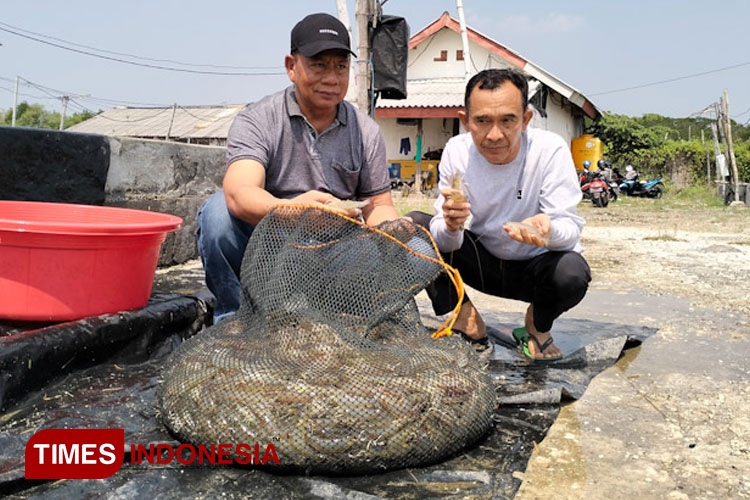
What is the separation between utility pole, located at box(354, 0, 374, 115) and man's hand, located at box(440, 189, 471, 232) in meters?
4.88

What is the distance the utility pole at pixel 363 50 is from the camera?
7531 millimetres

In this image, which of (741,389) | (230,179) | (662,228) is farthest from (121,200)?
(662,228)

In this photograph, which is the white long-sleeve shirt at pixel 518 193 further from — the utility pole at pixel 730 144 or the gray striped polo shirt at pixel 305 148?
the utility pole at pixel 730 144

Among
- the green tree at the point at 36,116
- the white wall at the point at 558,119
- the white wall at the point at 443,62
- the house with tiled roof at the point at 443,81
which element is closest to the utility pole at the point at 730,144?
the house with tiled roof at the point at 443,81

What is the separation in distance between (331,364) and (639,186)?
20559 millimetres

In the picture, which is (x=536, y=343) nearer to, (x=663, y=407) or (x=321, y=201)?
(x=663, y=407)

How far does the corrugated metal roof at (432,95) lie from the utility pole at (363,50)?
900cm

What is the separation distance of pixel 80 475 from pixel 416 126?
1831 cm

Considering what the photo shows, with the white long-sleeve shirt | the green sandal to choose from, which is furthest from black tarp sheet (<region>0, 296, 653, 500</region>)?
the white long-sleeve shirt

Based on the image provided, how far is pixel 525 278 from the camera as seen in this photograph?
3.18 m

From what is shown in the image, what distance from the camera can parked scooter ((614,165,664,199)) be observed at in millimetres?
20203

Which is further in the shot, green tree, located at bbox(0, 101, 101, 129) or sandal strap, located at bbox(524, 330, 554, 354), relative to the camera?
green tree, located at bbox(0, 101, 101, 129)

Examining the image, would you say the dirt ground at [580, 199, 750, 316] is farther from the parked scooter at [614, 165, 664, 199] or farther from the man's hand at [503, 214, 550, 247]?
the parked scooter at [614, 165, 664, 199]

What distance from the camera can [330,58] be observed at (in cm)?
281
